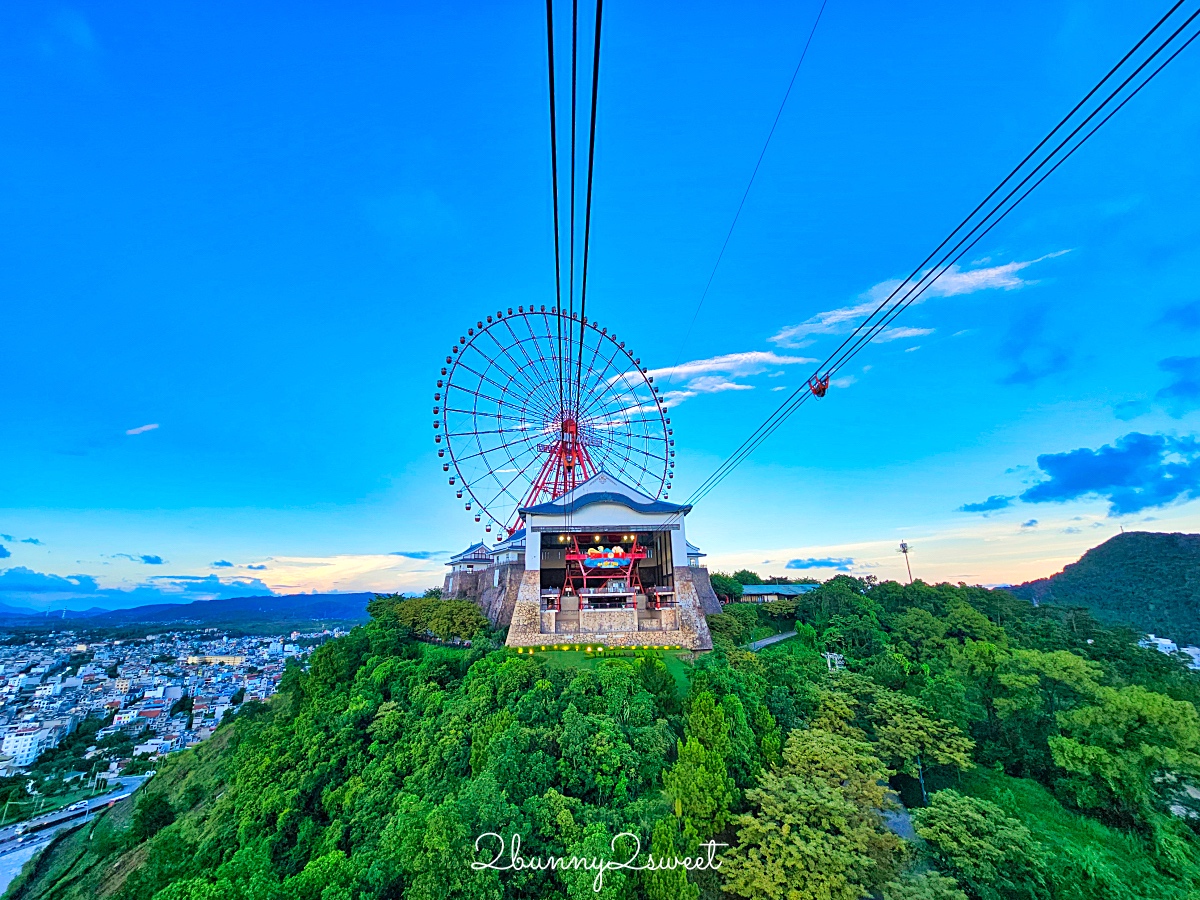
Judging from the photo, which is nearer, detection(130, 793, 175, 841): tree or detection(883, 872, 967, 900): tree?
detection(883, 872, 967, 900): tree

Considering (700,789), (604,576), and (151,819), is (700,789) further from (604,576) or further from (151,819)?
(151,819)

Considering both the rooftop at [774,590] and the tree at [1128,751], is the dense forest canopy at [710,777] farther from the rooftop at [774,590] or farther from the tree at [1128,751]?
the rooftop at [774,590]

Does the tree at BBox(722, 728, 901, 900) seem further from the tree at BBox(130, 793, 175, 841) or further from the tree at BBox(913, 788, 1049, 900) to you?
the tree at BBox(130, 793, 175, 841)

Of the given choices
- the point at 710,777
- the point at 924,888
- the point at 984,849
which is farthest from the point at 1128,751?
the point at 710,777

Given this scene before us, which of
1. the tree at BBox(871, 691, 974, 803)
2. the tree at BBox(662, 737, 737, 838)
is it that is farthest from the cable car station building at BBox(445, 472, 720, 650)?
the tree at BBox(662, 737, 737, 838)

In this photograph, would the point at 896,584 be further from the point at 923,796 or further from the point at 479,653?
the point at 479,653
